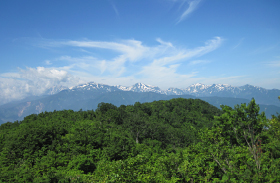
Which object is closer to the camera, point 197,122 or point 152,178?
point 152,178

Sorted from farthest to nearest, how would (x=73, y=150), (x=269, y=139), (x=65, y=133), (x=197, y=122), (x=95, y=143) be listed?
(x=197, y=122)
(x=65, y=133)
(x=95, y=143)
(x=73, y=150)
(x=269, y=139)

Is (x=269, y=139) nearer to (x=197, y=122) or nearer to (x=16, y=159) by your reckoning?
(x=16, y=159)

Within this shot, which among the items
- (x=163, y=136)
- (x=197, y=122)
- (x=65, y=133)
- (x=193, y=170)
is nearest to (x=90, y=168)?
(x=65, y=133)

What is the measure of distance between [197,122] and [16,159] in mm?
114510

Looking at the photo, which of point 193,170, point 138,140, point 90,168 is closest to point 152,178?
point 193,170

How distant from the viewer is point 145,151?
49.5 metres

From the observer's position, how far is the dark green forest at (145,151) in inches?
518

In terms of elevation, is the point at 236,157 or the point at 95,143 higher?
the point at 236,157

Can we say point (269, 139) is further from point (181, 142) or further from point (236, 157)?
point (181, 142)

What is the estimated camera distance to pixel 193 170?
556 inches

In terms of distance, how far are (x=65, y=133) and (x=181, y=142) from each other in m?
61.0

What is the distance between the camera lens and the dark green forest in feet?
43.2

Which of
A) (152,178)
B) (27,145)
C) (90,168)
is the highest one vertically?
(152,178)

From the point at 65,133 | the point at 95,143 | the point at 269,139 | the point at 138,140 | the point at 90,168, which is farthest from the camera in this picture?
the point at 138,140
